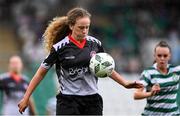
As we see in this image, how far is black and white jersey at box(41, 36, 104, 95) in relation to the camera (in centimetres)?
750

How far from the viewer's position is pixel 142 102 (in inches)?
520

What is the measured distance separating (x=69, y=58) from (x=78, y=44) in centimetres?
20

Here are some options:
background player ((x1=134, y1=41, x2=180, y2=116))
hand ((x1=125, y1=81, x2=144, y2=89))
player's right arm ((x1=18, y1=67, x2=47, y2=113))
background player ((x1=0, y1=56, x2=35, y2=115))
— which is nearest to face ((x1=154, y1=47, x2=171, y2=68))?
background player ((x1=134, y1=41, x2=180, y2=116))

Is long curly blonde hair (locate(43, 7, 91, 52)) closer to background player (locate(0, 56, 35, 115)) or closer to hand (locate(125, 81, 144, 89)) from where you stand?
hand (locate(125, 81, 144, 89))

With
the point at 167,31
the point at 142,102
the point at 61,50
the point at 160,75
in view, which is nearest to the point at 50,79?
the point at 142,102

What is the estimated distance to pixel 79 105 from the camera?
7523 millimetres

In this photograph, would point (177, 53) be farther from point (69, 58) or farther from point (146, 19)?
point (69, 58)

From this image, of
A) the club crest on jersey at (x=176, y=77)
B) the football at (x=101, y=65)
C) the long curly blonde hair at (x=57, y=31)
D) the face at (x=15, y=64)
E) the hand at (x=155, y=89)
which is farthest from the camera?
the face at (x=15, y=64)

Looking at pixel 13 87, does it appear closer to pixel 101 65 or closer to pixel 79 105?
pixel 79 105

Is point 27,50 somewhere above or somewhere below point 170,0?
below

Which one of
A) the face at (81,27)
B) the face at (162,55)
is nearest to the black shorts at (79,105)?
the face at (81,27)

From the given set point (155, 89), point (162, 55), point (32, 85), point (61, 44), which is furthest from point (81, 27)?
point (162, 55)

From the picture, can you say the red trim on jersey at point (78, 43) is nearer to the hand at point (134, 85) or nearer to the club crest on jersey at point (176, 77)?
the hand at point (134, 85)

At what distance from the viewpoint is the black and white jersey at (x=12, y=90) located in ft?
39.4
